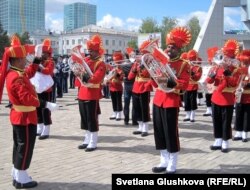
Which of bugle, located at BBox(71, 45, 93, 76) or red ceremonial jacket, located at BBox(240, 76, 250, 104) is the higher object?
bugle, located at BBox(71, 45, 93, 76)

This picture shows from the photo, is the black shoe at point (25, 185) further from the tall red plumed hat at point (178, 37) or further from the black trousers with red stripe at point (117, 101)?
the black trousers with red stripe at point (117, 101)

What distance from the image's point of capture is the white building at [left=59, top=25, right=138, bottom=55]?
9051 centimetres

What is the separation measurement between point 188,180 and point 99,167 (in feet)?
6.71

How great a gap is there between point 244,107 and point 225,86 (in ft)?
5.23

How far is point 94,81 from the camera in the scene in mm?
8422

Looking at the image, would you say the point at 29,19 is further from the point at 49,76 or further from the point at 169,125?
the point at 169,125

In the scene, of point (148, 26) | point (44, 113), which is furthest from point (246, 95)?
→ point (148, 26)

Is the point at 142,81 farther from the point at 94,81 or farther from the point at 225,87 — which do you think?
the point at 225,87

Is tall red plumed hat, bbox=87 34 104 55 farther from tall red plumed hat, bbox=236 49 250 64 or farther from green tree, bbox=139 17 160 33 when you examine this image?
green tree, bbox=139 17 160 33

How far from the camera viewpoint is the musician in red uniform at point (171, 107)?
272 inches

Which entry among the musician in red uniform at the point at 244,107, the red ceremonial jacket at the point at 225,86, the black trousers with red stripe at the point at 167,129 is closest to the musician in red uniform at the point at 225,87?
the red ceremonial jacket at the point at 225,86

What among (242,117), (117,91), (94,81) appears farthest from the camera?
(117,91)

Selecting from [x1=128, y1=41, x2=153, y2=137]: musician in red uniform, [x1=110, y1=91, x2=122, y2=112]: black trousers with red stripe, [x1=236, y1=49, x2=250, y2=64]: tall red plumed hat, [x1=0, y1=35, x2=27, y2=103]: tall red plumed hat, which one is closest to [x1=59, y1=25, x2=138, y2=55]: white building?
[x1=110, y1=91, x2=122, y2=112]: black trousers with red stripe

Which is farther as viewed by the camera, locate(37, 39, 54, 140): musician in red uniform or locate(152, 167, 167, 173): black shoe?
locate(37, 39, 54, 140): musician in red uniform
